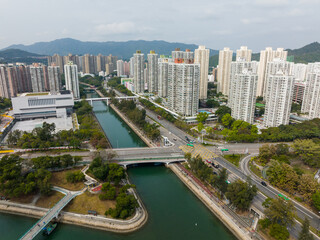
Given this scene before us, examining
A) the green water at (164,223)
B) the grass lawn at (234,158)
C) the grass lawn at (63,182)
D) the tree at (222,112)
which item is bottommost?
the green water at (164,223)

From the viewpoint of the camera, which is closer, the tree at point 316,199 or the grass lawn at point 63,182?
the tree at point 316,199

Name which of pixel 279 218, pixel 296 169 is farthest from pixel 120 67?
pixel 279 218

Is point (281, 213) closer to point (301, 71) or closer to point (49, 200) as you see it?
point (49, 200)

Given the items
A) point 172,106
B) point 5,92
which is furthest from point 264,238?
point 5,92

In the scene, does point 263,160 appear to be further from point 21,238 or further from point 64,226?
point 21,238

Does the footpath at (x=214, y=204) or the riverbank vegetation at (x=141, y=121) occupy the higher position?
the riverbank vegetation at (x=141, y=121)

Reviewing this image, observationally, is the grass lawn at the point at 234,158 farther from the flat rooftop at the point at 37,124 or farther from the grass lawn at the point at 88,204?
the flat rooftop at the point at 37,124

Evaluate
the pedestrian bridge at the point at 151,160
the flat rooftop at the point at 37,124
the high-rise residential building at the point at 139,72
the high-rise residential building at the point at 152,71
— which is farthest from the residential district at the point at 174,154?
the high-rise residential building at the point at 139,72

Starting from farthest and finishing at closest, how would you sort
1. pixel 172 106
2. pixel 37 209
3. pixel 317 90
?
pixel 172 106 < pixel 317 90 < pixel 37 209
